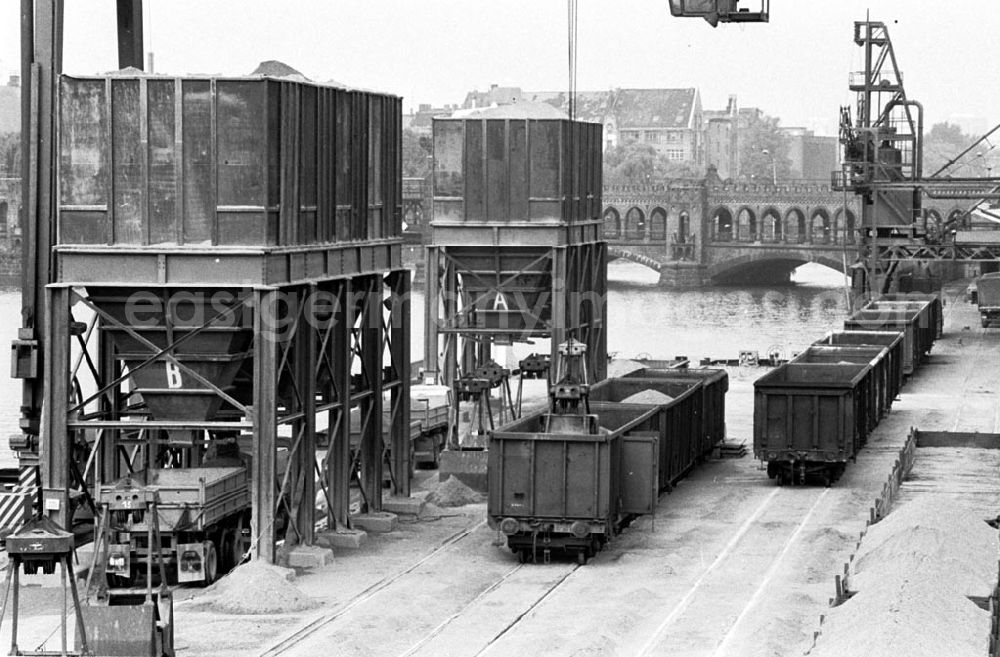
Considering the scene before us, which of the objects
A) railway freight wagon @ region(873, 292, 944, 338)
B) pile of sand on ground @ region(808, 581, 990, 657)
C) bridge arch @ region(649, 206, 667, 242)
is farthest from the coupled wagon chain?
bridge arch @ region(649, 206, 667, 242)

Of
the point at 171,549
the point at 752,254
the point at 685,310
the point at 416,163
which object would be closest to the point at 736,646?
the point at 171,549

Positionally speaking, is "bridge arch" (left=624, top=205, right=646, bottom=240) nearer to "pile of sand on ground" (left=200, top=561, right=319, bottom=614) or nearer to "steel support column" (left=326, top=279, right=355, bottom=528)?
"steel support column" (left=326, top=279, right=355, bottom=528)

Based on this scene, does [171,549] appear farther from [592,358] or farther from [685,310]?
[685,310]

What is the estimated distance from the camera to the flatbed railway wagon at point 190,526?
29.5 m

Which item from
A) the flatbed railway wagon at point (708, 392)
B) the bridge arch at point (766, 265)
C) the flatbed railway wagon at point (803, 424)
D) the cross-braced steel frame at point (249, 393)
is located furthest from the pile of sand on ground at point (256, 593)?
the bridge arch at point (766, 265)

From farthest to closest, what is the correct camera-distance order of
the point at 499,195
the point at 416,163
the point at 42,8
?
the point at 416,163, the point at 499,195, the point at 42,8

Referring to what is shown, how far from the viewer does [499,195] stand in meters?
53.1

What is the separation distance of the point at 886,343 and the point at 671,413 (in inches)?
888

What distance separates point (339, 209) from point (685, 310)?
100512mm

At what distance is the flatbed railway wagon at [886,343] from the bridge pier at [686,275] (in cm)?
9494

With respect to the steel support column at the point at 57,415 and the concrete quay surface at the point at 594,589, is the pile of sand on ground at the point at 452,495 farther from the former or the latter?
the steel support column at the point at 57,415

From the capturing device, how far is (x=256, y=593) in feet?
95.8

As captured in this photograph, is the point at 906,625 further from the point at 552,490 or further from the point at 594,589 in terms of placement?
the point at 552,490

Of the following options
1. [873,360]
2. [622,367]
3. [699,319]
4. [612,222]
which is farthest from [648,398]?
[612,222]
